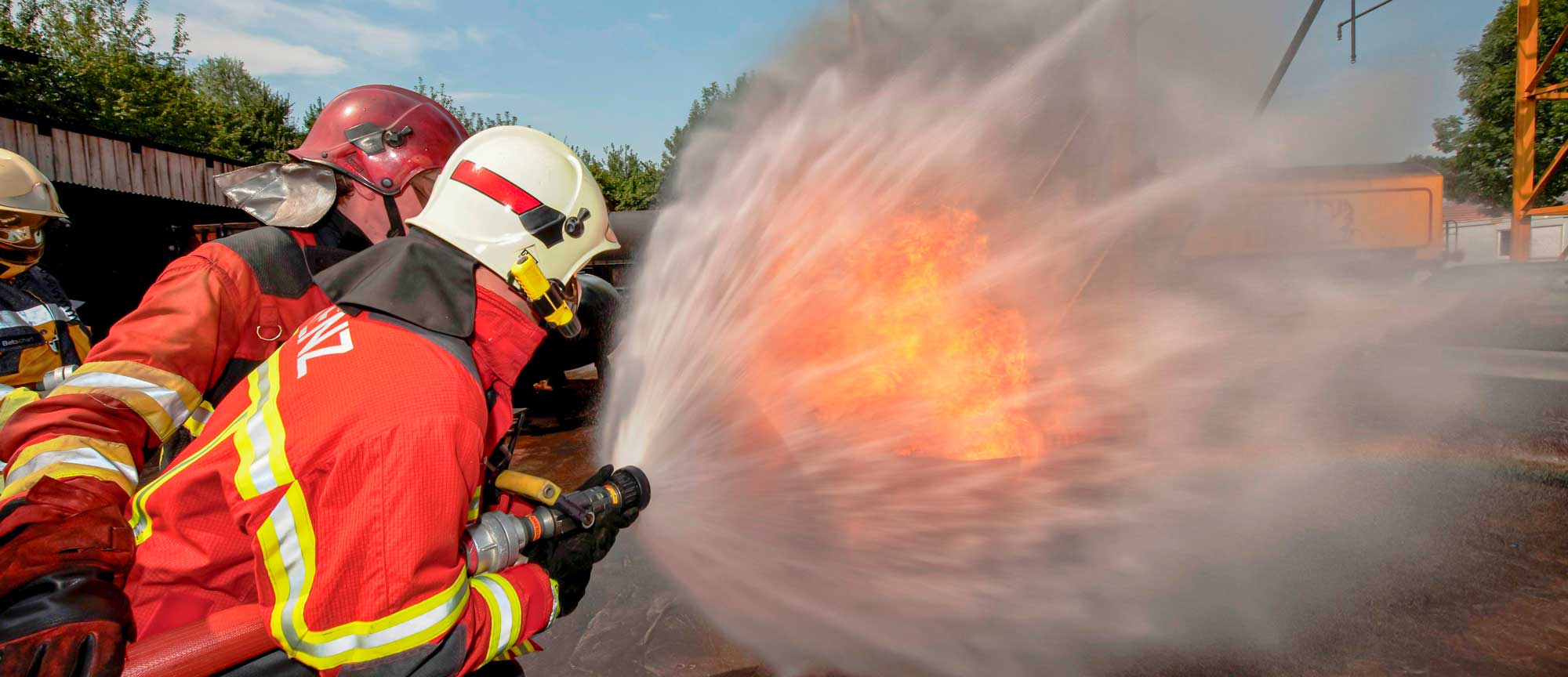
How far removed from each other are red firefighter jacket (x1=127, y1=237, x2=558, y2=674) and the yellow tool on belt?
15 centimetres

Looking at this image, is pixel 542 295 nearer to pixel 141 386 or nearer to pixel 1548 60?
pixel 141 386

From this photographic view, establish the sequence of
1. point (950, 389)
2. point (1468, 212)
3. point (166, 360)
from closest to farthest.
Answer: point (166, 360), point (950, 389), point (1468, 212)

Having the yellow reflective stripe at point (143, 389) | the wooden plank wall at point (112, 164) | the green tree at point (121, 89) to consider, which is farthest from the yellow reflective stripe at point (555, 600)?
the green tree at point (121, 89)

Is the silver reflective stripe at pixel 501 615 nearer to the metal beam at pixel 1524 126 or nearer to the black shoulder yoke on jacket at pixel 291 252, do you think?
the black shoulder yoke on jacket at pixel 291 252

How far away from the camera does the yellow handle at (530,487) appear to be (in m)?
2.04

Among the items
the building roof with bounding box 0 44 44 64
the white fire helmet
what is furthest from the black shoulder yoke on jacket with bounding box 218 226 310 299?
the building roof with bounding box 0 44 44 64

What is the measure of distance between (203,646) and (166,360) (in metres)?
1.26

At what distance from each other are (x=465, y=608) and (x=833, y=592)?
7.79 ft

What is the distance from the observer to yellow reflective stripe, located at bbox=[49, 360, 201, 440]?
2.22 metres

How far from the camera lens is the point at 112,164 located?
1482cm

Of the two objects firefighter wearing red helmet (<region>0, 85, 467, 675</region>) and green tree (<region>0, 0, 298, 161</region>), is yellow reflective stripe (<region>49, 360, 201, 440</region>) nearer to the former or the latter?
firefighter wearing red helmet (<region>0, 85, 467, 675</region>)

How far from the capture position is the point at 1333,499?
17.6 feet

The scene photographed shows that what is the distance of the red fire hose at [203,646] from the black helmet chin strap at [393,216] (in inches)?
66.1

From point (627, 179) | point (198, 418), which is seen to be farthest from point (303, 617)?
point (627, 179)
